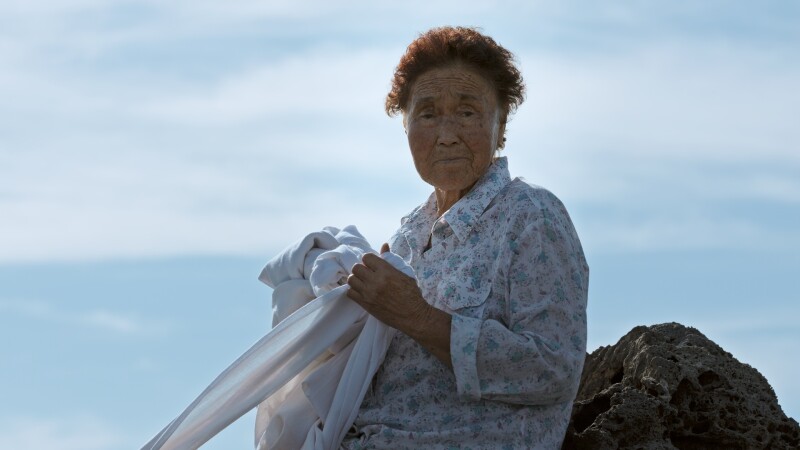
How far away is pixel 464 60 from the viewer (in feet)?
20.8

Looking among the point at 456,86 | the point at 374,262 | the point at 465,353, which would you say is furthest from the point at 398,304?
the point at 456,86

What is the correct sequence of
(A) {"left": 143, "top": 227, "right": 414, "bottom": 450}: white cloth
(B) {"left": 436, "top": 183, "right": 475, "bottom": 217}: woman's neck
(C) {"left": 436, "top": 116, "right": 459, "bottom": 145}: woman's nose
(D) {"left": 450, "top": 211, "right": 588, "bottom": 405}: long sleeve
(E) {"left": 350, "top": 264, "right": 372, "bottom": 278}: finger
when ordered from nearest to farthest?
1. (D) {"left": 450, "top": 211, "right": 588, "bottom": 405}: long sleeve
2. (E) {"left": 350, "top": 264, "right": 372, "bottom": 278}: finger
3. (A) {"left": 143, "top": 227, "right": 414, "bottom": 450}: white cloth
4. (C) {"left": 436, "top": 116, "right": 459, "bottom": 145}: woman's nose
5. (B) {"left": 436, "top": 183, "right": 475, "bottom": 217}: woman's neck

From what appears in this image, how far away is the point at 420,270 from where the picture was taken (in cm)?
630

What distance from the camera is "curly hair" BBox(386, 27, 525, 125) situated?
634cm

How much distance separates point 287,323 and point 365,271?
457mm

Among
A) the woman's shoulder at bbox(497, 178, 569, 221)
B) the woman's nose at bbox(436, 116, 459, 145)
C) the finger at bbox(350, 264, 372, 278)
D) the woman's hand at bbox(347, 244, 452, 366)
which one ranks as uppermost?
the woman's nose at bbox(436, 116, 459, 145)

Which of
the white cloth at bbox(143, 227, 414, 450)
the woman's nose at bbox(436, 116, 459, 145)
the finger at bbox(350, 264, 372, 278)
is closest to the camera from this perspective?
the finger at bbox(350, 264, 372, 278)

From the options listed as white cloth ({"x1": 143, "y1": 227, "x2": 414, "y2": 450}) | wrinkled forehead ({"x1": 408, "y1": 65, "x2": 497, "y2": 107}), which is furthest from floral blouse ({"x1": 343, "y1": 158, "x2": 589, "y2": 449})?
wrinkled forehead ({"x1": 408, "y1": 65, "x2": 497, "y2": 107})

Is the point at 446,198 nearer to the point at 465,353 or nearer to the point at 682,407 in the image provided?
the point at 465,353

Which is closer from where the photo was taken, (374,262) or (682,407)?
(374,262)

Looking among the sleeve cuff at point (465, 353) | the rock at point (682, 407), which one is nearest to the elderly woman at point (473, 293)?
the sleeve cuff at point (465, 353)

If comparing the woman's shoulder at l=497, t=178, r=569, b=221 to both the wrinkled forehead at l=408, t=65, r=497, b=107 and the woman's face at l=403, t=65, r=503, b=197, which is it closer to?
the woman's face at l=403, t=65, r=503, b=197

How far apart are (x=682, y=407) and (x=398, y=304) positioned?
58.6 inches

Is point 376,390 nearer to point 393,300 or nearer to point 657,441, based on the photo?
point 393,300
